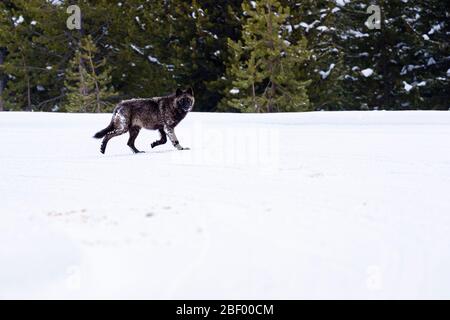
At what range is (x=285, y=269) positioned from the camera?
12.5ft

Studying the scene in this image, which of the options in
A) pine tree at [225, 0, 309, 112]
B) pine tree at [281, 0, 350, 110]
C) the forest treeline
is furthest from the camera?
pine tree at [281, 0, 350, 110]

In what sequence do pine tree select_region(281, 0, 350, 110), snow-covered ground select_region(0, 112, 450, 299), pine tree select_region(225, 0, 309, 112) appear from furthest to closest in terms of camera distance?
pine tree select_region(281, 0, 350, 110) → pine tree select_region(225, 0, 309, 112) → snow-covered ground select_region(0, 112, 450, 299)

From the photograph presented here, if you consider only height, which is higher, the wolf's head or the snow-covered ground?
the wolf's head

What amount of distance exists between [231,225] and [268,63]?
773 inches

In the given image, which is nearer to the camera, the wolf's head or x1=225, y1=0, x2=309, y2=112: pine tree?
the wolf's head

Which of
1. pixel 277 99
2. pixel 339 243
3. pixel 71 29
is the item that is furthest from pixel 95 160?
pixel 71 29

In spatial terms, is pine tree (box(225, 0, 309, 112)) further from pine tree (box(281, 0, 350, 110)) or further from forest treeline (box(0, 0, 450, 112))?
pine tree (box(281, 0, 350, 110))

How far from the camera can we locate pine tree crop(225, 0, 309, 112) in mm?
22719

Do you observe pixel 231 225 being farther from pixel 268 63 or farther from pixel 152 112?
pixel 268 63

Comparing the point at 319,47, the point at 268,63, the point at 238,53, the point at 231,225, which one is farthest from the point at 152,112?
the point at 319,47

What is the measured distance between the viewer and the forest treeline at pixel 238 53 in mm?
24922

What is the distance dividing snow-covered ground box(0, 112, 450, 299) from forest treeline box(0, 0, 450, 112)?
15772 mm

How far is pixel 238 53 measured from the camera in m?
23.1

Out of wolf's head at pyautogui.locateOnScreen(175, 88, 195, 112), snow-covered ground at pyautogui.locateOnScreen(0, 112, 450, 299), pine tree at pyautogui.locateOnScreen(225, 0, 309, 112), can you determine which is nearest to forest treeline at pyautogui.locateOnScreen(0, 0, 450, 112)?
pine tree at pyautogui.locateOnScreen(225, 0, 309, 112)
